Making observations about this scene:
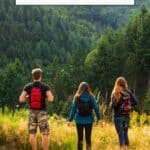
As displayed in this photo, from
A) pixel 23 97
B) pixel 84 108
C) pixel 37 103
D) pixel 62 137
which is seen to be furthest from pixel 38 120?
pixel 62 137

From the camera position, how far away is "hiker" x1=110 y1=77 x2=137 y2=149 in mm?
12372

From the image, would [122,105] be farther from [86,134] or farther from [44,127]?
[44,127]

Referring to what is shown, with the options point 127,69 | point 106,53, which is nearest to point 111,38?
point 106,53

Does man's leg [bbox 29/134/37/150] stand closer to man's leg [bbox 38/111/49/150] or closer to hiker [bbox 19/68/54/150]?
hiker [bbox 19/68/54/150]

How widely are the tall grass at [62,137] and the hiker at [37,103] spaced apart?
62cm

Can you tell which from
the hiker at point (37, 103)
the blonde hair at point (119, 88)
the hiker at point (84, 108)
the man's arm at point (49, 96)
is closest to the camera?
the man's arm at point (49, 96)

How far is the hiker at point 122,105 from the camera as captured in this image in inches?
487

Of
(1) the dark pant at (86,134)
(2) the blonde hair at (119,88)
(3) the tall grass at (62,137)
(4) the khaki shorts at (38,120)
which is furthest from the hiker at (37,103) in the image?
(2) the blonde hair at (119,88)

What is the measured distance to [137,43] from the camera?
251 ft

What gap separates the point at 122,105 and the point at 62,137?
4.12 feet

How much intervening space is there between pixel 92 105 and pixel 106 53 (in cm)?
6993

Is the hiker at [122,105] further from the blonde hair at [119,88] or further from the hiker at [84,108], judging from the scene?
the hiker at [84,108]

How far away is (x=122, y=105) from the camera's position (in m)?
12.4

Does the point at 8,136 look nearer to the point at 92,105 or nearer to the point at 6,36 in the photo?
the point at 92,105
